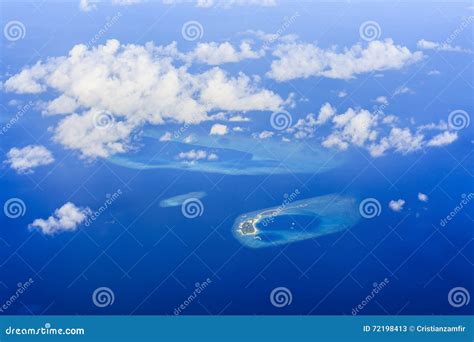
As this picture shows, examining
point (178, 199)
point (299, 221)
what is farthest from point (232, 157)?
point (299, 221)

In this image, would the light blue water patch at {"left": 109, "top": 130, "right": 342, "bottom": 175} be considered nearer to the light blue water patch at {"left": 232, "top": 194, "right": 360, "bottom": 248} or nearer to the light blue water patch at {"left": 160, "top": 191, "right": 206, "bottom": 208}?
the light blue water patch at {"left": 160, "top": 191, "right": 206, "bottom": 208}

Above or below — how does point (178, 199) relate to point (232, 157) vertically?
below

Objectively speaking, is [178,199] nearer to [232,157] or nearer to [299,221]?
[232,157]

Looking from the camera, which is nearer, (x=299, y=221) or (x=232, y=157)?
(x=299, y=221)

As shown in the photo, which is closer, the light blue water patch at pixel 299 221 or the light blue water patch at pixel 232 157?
the light blue water patch at pixel 299 221

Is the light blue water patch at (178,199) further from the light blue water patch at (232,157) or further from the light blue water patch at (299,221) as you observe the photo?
the light blue water patch at (299,221)
